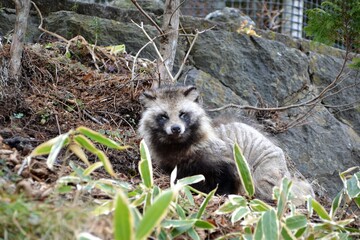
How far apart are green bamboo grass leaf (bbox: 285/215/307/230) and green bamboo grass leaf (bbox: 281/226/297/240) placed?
0.62 feet

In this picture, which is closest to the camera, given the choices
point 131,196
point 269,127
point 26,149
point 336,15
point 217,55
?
point 131,196

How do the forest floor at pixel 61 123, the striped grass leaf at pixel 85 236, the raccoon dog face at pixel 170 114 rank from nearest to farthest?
the striped grass leaf at pixel 85 236 → the forest floor at pixel 61 123 → the raccoon dog face at pixel 170 114

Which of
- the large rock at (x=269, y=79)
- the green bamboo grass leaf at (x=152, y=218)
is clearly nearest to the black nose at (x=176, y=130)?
the large rock at (x=269, y=79)

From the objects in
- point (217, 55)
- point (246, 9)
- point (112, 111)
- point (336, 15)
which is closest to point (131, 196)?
point (112, 111)

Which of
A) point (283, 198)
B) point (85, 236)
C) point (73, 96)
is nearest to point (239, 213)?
point (283, 198)

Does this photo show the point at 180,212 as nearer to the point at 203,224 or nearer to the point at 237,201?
the point at 203,224

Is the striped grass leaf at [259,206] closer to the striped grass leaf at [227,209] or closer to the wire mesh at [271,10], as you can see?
the striped grass leaf at [227,209]

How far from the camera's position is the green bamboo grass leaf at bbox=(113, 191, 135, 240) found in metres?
2.77

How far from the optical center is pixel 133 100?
294 inches

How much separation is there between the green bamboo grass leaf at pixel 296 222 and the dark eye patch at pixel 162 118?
8.12 ft

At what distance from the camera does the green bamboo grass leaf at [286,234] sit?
12.5 ft

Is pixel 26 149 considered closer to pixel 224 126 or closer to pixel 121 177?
pixel 121 177

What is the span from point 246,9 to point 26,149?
9300 millimetres

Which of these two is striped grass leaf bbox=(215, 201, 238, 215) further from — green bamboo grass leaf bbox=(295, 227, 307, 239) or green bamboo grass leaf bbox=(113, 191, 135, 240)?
green bamboo grass leaf bbox=(113, 191, 135, 240)
